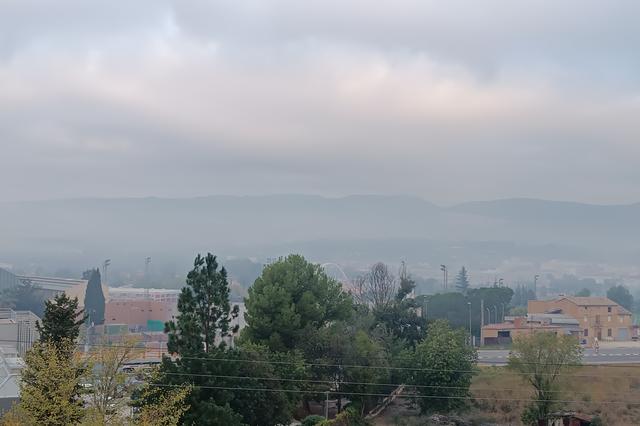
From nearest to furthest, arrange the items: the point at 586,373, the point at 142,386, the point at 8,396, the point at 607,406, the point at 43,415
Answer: the point at 43,415 < the point at 142,386 < the point at 8,396 < the point at 607,406 < the point at 586,373

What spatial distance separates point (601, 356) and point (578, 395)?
2233cm

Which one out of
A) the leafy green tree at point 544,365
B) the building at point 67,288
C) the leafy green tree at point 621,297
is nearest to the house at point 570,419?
the leafy green tree at point 544,365

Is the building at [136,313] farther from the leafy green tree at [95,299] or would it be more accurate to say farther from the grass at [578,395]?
the grass at [578,395]

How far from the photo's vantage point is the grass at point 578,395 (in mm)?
39562

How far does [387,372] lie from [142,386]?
16975 millimetres

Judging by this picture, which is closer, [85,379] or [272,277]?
[85,379]

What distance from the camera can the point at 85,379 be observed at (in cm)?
2638

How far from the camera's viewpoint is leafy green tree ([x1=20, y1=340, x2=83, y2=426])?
934 inches

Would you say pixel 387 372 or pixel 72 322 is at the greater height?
pixel 72 322

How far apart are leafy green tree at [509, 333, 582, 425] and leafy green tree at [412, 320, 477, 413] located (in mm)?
2512

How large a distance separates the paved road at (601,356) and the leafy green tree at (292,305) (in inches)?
601

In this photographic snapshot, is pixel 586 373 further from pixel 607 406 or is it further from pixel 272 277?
pixel 272 277

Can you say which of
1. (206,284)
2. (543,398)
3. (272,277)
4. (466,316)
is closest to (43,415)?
(206,284)

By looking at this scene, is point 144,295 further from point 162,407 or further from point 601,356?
point 162,407
